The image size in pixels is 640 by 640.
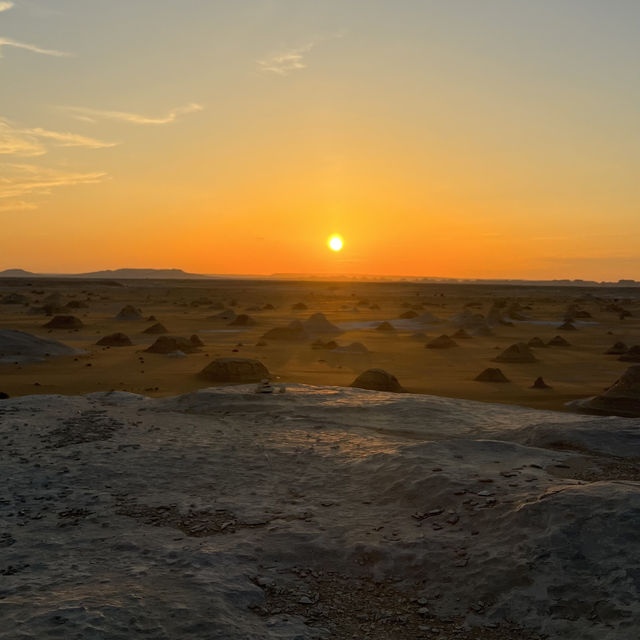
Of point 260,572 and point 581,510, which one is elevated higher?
point 581,510

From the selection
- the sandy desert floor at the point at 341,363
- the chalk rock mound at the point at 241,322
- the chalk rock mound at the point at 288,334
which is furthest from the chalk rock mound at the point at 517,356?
the chalk rock mound at the point at 241,322

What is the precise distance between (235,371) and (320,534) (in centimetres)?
1106

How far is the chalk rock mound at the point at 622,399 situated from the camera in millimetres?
12375

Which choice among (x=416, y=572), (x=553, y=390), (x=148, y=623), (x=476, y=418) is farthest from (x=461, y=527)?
(x=553, y=390)

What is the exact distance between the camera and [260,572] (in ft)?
17.1

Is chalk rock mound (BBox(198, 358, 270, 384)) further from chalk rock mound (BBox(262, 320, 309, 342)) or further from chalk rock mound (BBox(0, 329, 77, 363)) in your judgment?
chalk rock mound (BBox(262, 320, 309, 342))

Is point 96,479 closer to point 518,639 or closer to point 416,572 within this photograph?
point 416,572

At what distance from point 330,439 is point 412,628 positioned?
14.9 ft

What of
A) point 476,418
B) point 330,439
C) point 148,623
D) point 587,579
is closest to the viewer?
point 148,623

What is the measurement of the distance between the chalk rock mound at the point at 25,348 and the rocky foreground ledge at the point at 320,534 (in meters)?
11.4

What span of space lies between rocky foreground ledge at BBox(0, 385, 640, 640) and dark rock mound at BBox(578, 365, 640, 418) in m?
3.24

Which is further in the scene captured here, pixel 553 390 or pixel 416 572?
pixel 553 390

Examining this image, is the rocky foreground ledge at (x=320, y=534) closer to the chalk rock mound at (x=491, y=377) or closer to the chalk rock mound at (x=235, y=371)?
the chalk rock mound at (x=235, y=371)

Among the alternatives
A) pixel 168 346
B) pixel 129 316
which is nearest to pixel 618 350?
pixel 168 346
